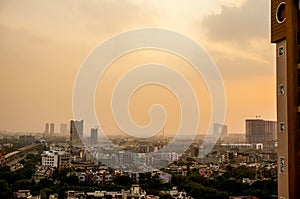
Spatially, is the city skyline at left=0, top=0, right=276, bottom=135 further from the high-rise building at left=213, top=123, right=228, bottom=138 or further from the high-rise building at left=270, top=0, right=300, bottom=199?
the high-rise building at left=270, top=0, right=300, bottom=199

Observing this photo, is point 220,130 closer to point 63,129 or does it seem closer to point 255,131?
point 255,131

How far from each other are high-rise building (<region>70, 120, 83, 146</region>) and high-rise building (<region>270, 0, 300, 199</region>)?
1.52 metres

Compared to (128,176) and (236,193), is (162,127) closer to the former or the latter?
(128,176)

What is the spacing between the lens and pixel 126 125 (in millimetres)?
2754

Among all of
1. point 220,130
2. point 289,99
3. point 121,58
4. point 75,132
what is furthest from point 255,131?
point 75,132

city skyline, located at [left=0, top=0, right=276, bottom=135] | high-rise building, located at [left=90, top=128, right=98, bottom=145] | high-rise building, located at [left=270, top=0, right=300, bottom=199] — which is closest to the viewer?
high-rise building, located at [left=270, top=0, right=300, bottom=199]

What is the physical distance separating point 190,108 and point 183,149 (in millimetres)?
352

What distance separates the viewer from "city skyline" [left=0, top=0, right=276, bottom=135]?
113 inches

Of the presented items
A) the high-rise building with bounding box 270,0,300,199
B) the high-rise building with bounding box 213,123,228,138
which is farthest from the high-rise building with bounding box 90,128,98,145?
the high-rise building with bounding box 270,0,300,199

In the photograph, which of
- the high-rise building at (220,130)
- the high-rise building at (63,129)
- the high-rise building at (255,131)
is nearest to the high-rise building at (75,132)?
the high-rise building at (63,129)

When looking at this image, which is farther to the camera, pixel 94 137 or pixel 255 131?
→ pixel 255 131

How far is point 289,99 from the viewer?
1907mm

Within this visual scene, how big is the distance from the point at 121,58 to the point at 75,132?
2.35ft

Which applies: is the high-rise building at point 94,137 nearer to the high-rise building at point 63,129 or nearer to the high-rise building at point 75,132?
the high-rise building at point 75,132
